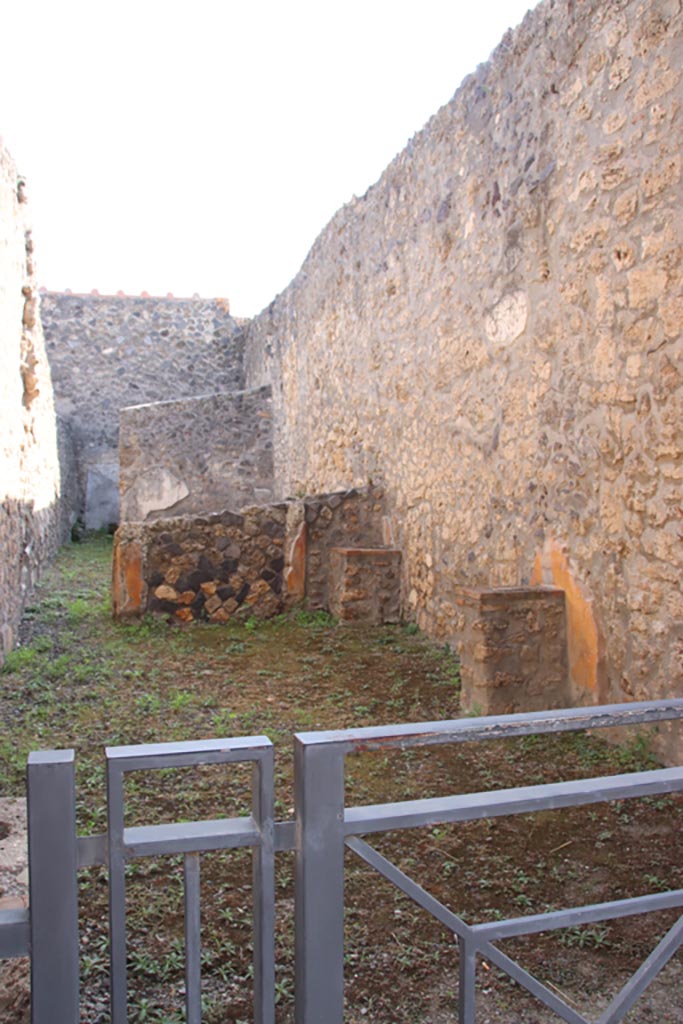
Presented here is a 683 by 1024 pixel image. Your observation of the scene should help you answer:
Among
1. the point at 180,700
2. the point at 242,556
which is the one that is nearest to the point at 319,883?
the point at 180,700

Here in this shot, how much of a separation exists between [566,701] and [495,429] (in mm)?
1570

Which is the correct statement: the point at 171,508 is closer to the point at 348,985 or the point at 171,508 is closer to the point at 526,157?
the point at 526,157

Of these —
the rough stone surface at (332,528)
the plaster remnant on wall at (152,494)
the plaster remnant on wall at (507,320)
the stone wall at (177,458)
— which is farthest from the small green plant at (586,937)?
the plaster remnant on wall at (152,494)

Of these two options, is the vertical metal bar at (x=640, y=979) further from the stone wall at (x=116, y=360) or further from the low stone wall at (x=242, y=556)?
the stone wall at (x=116, y=360)

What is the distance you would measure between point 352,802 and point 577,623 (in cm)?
147

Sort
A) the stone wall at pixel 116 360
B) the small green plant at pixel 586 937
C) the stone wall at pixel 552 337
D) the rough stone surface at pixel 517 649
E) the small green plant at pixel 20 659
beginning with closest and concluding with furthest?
1. the small green plant at pixel 586 937
2. the stone wall at pixel 552 337
3. the rough stone surface at pixel 517 649
4. the small green plant at pixel 20 659
5. the stone wall at pixel 116 360

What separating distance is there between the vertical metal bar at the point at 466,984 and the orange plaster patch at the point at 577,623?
8.57ft

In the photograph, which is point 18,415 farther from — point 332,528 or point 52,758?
point 52,758

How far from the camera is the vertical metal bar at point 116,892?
1.16m

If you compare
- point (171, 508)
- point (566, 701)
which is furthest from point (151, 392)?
point (566, 701)

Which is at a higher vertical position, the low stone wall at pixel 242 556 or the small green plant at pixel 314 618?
the low stone wall at pixel 242 556

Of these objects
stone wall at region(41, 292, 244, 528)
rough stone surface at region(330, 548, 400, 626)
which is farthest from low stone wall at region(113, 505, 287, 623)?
stone wall at region(41, 292, 244, 528)

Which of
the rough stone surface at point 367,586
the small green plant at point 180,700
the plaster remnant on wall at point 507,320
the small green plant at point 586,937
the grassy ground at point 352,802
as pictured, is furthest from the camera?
the rough stone surface at point 367,586

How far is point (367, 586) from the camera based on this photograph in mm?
6098
